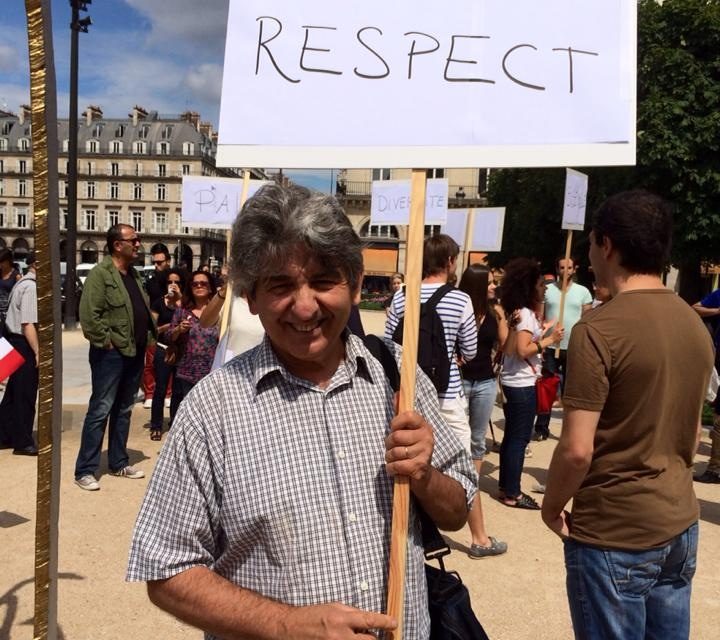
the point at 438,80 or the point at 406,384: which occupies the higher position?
the point at 438,80

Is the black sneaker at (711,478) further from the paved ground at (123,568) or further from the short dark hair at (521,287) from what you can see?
the short dark hair at (521,287)

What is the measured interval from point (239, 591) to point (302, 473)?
9.4 inches

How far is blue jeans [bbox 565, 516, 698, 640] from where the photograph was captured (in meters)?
2.00

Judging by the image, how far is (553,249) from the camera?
92.5ft

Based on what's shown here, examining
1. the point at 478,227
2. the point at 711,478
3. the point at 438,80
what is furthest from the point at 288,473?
the point at 478,227

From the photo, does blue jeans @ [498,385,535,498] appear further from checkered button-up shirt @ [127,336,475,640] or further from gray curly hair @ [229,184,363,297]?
gray curly hair @ [229,184,363,297]

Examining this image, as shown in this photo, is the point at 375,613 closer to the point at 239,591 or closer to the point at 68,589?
the point at 239,591

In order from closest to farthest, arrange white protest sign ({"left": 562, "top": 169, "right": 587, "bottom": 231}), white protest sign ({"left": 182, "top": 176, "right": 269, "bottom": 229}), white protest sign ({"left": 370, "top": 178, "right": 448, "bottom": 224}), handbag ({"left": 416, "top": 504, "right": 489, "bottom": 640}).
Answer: handbag ({"left": 416, "top": 504, "right": 489, "bottom": 640}), white protest sign ({"left": 182, "top": 176, "right": 269, "bottom": 229}), white protest sign ({"left": 562, "top": 169, "right": 587, "bottom": 231}), white protest sign ({"left": 370, "top": 178, "right": 448, "bottom": 224})

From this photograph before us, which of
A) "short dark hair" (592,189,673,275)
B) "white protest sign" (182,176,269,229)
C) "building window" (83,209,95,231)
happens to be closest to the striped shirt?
"short dark hair" (592,189,673,275)

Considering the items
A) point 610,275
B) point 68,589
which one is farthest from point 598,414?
point 68,589

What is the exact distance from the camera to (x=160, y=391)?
23.5ft

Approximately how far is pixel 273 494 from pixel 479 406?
4.05 meters

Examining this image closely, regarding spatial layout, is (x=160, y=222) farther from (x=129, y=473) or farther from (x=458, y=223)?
(x=129, y=473)

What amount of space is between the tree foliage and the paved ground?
15.7 metres
